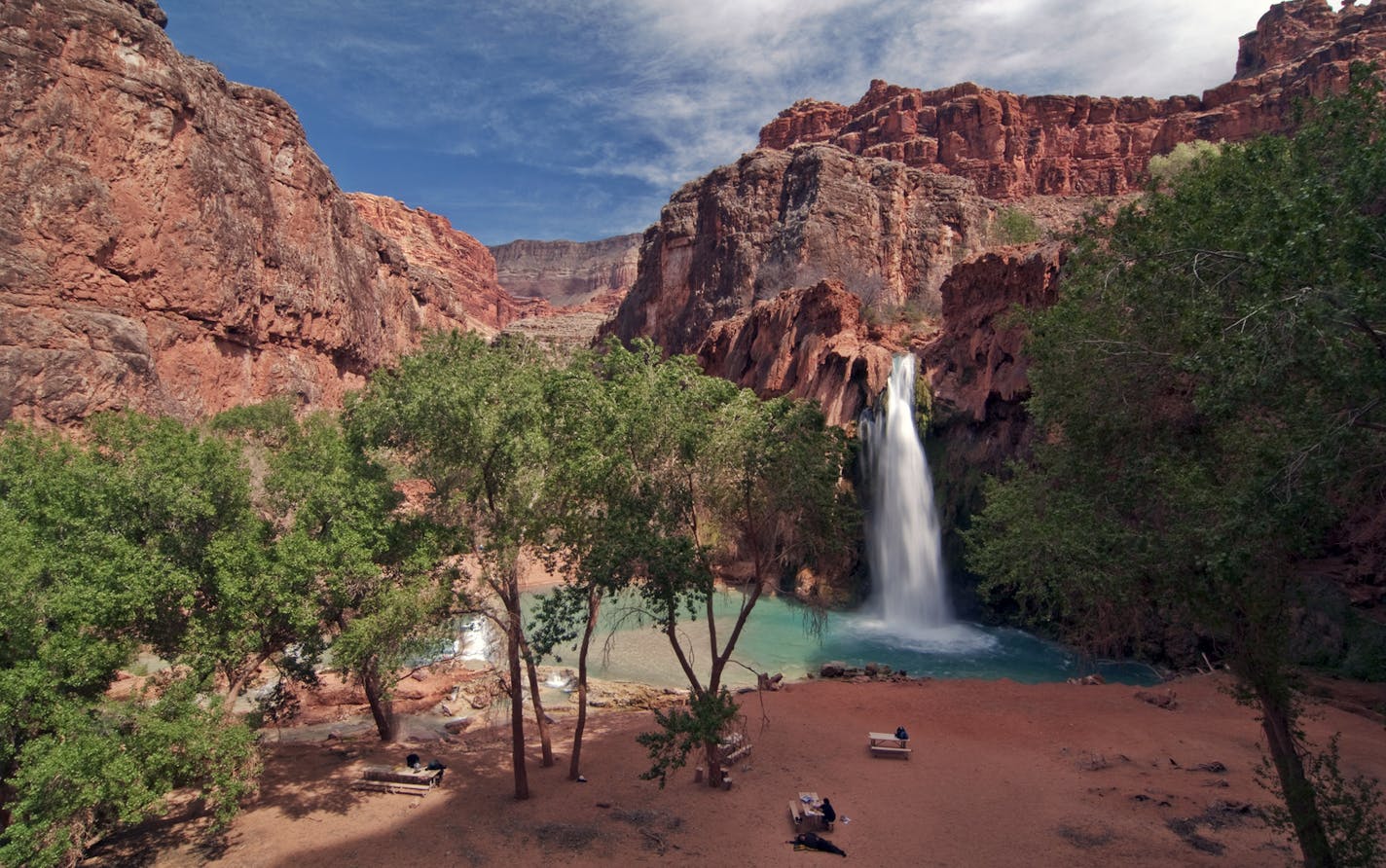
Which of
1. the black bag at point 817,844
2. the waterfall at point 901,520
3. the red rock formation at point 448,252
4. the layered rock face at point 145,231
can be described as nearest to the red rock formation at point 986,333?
the waterfall at point 901,520

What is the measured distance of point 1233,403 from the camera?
23.9 feet

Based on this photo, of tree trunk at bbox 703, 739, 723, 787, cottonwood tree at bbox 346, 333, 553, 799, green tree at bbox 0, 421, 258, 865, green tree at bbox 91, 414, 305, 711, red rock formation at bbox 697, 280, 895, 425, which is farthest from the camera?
red rock formation at bbox 697, 280, 895, 425

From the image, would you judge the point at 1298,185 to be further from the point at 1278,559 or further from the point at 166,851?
the point at 166,851

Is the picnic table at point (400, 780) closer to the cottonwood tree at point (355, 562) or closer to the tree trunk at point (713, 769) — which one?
the cottonwood tree at point (355, 562)

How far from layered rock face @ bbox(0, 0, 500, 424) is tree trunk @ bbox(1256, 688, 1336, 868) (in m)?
36.2

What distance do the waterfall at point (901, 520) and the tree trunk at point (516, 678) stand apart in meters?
21.1

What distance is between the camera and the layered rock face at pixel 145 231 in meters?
30.3

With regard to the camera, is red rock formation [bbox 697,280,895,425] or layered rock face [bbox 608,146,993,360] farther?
layered rock face [bbox 608,146,993,360]

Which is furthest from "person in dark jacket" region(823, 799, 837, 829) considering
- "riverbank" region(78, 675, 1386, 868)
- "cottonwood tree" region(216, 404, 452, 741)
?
"cottonwood tree" region(216, 404, 452, 741)

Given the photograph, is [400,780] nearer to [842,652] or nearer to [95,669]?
[95,669]

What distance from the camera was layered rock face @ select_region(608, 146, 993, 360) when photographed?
66562mm

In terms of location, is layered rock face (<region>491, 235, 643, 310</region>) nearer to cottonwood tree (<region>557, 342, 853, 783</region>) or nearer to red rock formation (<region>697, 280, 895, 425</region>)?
red rock formation (<region>697, 280, 895, 425</region>)

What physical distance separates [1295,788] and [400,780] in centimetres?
1402

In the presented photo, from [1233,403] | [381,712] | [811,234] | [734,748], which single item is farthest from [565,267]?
[1233,403]
